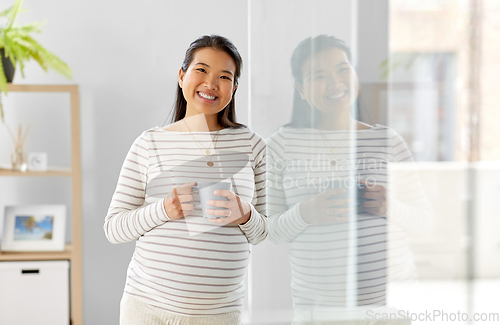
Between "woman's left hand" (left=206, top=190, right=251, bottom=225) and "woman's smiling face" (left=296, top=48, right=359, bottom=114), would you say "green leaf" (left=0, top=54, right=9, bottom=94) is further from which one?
"woman's smiling face" (left=296, top=48, right=359, bottom=114)

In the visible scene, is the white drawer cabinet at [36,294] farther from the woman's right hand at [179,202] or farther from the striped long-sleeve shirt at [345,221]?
the striped long-sleeve shirt at [345,221]

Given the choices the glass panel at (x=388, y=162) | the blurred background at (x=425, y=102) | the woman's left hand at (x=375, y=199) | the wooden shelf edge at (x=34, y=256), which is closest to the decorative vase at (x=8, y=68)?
the wooden shelf edge at (x=34, y=256)

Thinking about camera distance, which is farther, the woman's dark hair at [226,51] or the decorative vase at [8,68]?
the decorative vase at [8,68]

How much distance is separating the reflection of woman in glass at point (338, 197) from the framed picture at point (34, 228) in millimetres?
1639

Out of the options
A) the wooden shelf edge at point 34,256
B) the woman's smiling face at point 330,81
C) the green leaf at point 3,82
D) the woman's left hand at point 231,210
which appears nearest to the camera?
the woman's smiling face at point 330,81

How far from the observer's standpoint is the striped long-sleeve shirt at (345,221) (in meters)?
0.28

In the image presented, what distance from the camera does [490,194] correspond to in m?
0.20

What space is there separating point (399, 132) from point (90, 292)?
6.63ft

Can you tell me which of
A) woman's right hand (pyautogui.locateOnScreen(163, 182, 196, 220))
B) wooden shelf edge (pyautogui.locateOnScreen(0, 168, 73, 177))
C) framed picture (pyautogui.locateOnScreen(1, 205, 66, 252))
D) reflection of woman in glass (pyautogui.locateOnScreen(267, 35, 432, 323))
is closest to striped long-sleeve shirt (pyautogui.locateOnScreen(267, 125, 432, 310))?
reflection of woman in glass (pyautogui.locateOnScreen(267, 35, 432, 323))

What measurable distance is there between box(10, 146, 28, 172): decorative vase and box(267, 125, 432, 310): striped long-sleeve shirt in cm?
164

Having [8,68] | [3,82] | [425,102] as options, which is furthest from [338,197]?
[8,68]

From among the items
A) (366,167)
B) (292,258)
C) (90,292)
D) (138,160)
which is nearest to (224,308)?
(138,160)

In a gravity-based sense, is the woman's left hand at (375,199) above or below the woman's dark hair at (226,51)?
below

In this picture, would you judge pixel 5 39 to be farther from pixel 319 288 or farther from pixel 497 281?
pixel 497 281
